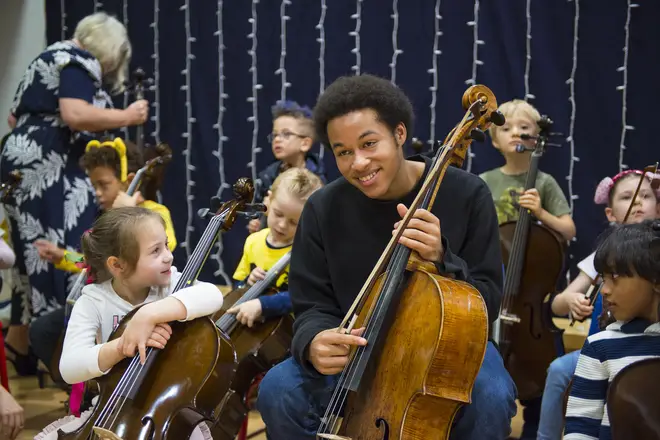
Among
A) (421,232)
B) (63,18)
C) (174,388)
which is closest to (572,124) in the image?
(421,232)

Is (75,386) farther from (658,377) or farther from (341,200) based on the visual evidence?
(658,377)

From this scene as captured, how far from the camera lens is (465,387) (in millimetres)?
1574

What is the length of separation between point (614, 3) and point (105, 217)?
247 centimetres

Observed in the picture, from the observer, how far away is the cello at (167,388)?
1634mm

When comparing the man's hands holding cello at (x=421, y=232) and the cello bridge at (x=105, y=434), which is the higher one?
the man's hands holding cello at (x=421, y=232)

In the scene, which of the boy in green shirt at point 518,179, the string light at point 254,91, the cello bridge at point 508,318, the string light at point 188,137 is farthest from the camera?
the string light at point 188,137

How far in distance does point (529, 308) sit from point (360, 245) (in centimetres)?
110

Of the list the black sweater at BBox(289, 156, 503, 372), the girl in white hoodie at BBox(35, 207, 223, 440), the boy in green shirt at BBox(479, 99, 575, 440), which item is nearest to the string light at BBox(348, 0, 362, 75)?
the boy in green shirt at BBox(479, 99, 575, 440)

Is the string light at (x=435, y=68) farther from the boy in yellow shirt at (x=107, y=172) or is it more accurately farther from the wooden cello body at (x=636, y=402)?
the wooden cello body at (x=636, y=402)

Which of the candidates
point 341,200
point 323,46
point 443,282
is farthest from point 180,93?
point 443,282

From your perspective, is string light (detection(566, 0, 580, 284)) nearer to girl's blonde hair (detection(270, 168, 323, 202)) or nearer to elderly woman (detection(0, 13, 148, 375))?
girl's blonde hair (detection(270, 168, 323, 202))

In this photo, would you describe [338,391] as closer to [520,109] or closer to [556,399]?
[556,399]

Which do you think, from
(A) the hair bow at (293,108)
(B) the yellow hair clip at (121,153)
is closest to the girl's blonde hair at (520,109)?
(A) the hair bow at (293,108)

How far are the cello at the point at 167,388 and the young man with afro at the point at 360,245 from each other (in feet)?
0.64
